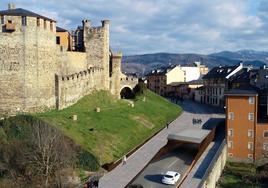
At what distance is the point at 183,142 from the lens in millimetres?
41219

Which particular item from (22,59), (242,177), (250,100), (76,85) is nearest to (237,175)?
(242,177)

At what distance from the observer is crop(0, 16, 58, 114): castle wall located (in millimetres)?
38125

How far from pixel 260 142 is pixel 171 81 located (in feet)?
185

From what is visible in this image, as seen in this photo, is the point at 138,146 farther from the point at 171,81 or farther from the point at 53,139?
the point at 171,81

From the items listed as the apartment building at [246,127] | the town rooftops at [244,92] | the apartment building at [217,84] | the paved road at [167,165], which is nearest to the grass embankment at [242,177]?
the apartment building at [246,127]

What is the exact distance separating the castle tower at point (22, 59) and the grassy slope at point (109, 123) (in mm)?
2447

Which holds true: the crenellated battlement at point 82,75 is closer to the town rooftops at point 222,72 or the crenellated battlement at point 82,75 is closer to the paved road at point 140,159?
the paved road at point 140,159

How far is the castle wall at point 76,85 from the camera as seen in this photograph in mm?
42875

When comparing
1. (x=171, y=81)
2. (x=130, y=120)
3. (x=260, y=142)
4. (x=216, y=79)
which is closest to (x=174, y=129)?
(x=130, y=120)

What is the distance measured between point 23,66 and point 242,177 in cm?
2331

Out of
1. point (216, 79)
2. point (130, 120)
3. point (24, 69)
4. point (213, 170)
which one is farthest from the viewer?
point (216, 79)

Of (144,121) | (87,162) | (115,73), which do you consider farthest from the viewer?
(115,73)

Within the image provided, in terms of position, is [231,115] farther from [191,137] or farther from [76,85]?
[76,85]

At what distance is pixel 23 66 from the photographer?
38781mm
